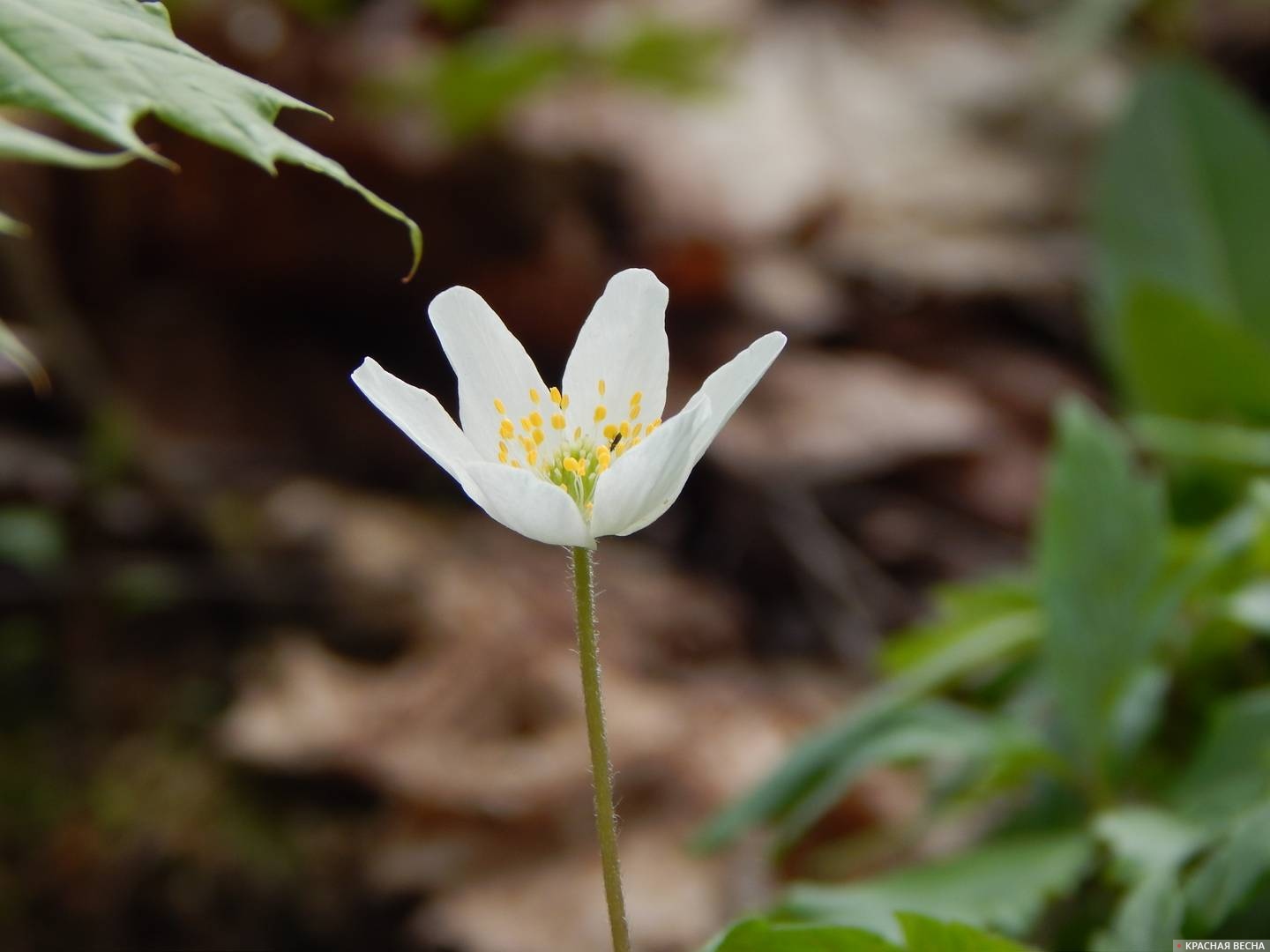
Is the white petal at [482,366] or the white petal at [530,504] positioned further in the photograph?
the white petal at [482,366]

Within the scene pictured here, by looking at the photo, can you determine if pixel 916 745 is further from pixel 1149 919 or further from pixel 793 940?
pixel 793 940

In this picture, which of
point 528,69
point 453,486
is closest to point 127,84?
point 528,69

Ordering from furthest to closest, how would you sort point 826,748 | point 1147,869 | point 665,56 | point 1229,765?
point 665,56, point 826,748, point 1229,765, point 1147,869

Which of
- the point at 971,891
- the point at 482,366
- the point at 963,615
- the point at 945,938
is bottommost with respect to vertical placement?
the point at 945,938

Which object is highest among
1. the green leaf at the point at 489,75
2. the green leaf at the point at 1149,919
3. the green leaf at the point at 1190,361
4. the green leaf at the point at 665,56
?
the green leaf at the point at 665,56

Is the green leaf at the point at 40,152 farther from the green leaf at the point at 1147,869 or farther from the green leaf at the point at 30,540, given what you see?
the green leaf at the point at 30,540

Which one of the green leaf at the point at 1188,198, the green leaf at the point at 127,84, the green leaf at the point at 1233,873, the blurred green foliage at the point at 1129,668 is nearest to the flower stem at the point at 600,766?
the blurred green foliage at the point at 1129,668
